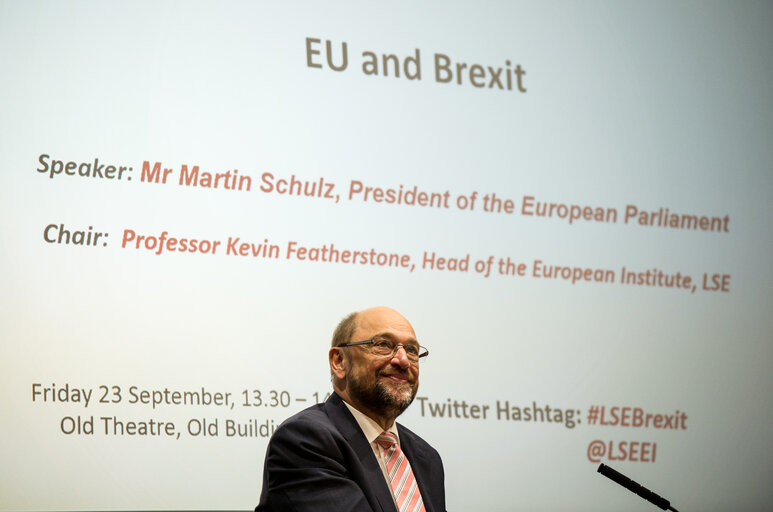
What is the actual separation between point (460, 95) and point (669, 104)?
1.09m

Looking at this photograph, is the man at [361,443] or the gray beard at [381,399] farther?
the gray beard at [381,399]

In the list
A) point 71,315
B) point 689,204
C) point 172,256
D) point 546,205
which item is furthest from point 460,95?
point 71,315

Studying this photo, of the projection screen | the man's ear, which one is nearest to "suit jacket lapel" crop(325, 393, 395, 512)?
the man's ear

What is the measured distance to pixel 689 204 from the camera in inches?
172

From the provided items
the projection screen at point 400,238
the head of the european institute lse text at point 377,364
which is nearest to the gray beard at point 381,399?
the head of the european institute lse text at point 377,364

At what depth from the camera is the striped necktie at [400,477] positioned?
259 centimetres

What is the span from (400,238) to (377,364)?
4.19 ft

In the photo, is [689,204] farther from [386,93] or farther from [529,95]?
[386,93]

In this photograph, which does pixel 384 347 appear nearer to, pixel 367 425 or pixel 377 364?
pixel 377 364

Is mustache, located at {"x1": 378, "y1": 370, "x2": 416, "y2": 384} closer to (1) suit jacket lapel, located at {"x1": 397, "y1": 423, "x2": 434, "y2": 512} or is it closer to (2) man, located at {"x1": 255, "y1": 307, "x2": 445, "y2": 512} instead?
(2) man, located at {"x1": 255, "y1": 307, "x2": 445, "y2": 512}

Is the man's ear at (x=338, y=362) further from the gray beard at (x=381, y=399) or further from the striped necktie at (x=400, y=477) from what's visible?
the striped necktie at (x=400, y=477)

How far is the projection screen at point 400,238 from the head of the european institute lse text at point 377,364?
929 millimetres

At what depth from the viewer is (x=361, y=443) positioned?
2.60 metres

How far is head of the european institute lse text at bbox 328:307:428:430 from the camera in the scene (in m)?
2.73
